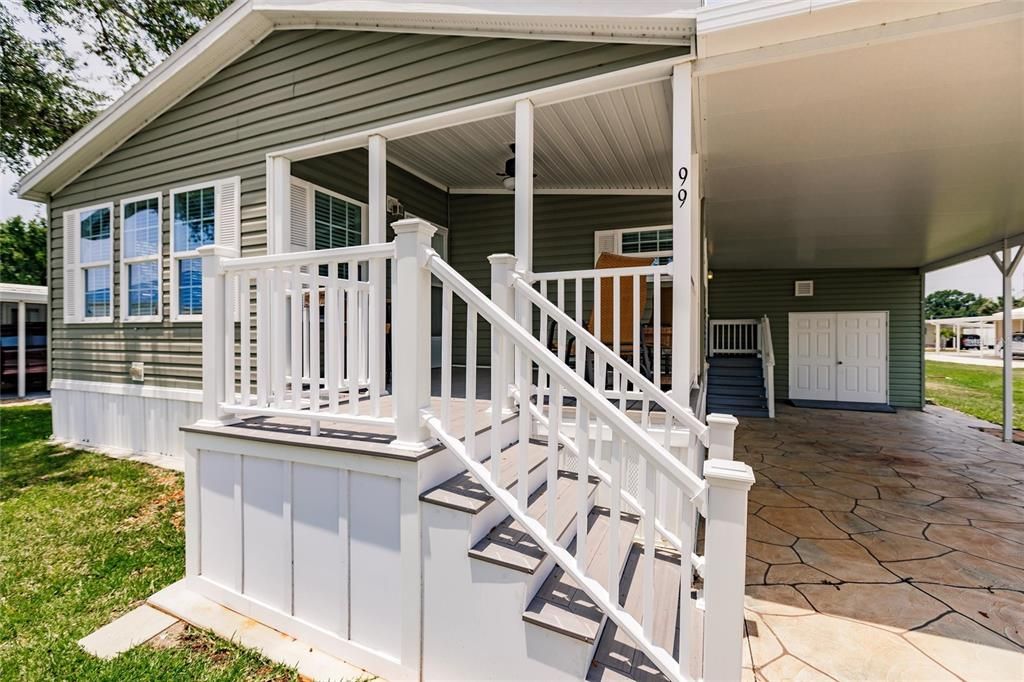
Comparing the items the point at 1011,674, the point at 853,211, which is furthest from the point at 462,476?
the point at 853,211

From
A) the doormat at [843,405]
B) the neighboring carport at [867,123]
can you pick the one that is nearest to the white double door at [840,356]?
→ the doormat at [843,405]

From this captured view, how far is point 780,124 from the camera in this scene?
321cm

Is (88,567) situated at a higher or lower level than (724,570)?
lower

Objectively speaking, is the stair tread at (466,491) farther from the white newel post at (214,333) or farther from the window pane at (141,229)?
the window pane at (141,229)

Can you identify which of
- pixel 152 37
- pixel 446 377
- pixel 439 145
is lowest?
pixel 446 377

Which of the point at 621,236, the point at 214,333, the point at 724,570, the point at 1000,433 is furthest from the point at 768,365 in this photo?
the point at 214,333

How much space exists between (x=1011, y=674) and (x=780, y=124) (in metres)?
3.21

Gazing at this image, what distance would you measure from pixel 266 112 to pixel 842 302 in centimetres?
1047

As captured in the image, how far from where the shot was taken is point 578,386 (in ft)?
5.46

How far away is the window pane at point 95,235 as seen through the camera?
563cm

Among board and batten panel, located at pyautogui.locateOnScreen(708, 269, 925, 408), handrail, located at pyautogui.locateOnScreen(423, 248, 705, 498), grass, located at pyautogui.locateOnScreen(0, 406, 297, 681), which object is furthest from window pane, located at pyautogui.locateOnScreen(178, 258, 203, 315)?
board and batten panel, located at pyautogui.locateOnScreen(708, 269, 925, 408)

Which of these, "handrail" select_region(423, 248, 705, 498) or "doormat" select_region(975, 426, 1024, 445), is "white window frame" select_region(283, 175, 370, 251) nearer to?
"handrail" select_region(423, 248, 705, 498)

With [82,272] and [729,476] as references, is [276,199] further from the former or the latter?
[729,476]

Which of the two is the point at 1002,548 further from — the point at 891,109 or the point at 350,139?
the point at 350,139
